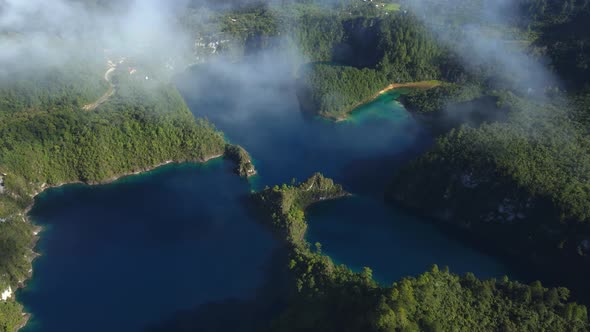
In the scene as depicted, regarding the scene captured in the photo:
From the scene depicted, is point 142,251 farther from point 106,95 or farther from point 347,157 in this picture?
point 106,95

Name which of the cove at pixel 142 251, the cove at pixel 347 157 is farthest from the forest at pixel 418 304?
the cove at pixel 347 157

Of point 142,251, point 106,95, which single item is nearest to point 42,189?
point 142,251

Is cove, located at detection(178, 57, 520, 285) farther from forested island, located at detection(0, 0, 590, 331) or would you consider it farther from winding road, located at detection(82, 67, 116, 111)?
winding road, located at detection(82, 67, 116, 111)

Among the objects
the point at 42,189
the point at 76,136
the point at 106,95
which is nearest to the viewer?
the point at 42,189

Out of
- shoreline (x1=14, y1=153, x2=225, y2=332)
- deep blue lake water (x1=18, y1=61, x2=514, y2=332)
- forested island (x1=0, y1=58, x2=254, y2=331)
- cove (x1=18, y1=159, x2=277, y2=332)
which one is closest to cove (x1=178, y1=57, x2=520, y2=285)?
deep blue lake water (x1=18, y1=61, x2=514, y2=332)

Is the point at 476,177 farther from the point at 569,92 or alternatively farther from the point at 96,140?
the point at 96,140

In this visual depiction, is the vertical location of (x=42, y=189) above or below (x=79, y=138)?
below

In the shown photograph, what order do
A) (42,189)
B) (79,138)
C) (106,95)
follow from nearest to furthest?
(42,189) < (79,138) < (106,95)
